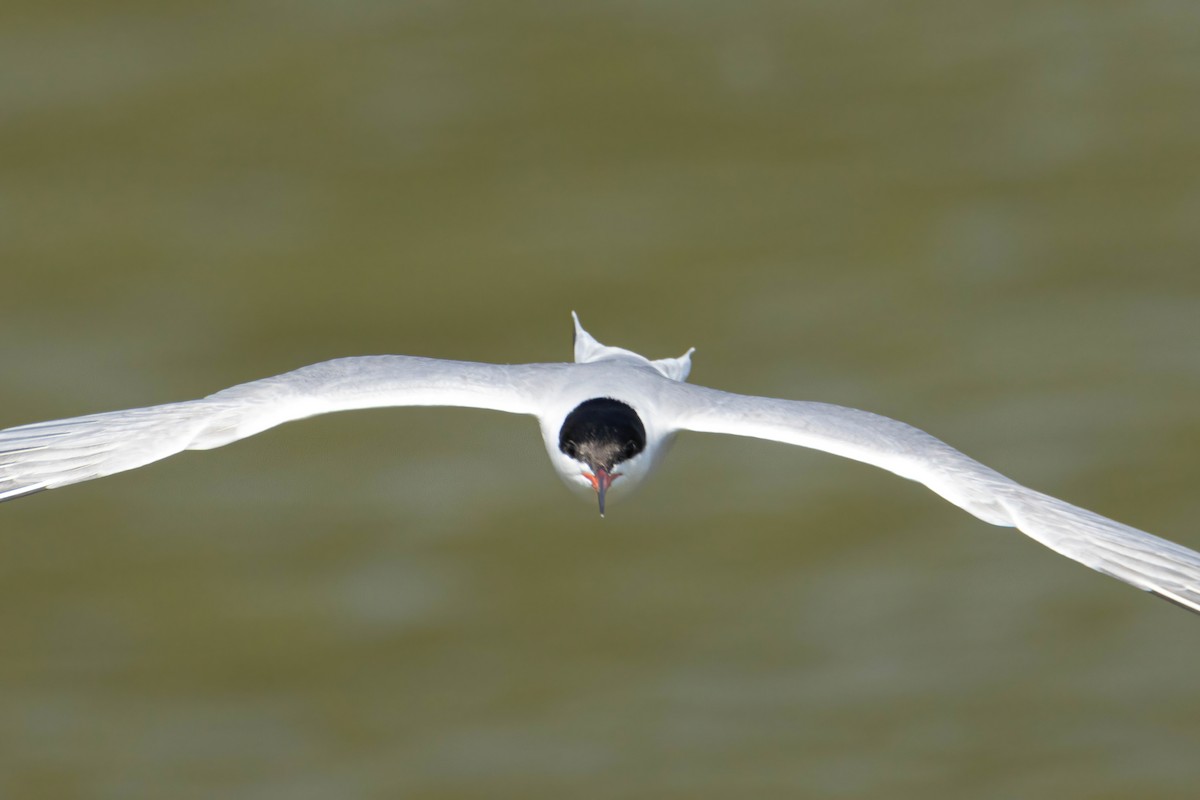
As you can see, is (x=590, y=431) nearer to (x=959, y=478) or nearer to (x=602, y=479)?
(x=602, y=479)

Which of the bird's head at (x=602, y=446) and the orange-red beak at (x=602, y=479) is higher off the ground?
the bird's head at (x=602, y=446)

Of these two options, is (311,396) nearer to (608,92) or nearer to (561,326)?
(561,326)

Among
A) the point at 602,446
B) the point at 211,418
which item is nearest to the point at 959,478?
the point at 602,446

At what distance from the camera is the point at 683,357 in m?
13.8

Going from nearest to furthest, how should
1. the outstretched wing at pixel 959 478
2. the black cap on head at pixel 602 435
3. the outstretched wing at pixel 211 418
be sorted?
the outstretched wing at pixel 959 478 → the outstretched wing at pixel 211 418 → the black cap on head at pixel 602 435

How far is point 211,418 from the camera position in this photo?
11469 millimetres

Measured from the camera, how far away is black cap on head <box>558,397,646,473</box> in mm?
11438

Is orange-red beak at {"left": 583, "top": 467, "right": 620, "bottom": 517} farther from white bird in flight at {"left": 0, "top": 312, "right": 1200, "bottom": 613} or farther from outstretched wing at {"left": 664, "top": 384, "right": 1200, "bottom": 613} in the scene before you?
outstretched wing at {"left": 664, "top": 384, "right": 1200, "bottom": 613}

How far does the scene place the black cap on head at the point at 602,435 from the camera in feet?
37.5

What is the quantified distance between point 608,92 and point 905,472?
6458mm

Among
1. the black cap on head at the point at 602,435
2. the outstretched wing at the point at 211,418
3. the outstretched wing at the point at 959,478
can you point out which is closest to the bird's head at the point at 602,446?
the black cap on head at the point at 602,435

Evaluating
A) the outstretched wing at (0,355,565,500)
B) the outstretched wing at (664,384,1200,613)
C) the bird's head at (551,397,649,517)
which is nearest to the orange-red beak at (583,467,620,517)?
the bird's head at (551,397,649,517)

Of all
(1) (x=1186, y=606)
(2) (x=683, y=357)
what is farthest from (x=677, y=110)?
(1) (x=1186, y=606)

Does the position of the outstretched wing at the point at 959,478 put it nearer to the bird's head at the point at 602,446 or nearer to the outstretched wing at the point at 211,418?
the bird's head at the point at 602,446
